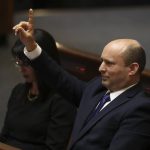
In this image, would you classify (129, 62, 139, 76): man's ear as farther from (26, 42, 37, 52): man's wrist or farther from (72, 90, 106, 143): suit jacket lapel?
(26, 42, 37, 52): man's wrist

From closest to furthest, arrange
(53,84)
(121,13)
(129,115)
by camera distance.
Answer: (129,115), (53,84), (121,13)

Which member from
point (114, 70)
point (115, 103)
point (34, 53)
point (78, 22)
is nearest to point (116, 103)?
point (115, 103)

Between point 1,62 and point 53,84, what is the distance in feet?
5.47

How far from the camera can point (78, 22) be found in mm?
4250

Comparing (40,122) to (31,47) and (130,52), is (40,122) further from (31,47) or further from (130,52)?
(130,52)

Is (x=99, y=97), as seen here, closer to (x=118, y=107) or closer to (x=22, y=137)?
(x=118, y=107)

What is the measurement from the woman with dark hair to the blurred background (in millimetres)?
1001

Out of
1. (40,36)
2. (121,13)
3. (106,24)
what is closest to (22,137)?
(40,36)

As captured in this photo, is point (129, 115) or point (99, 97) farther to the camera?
point (99, 97)

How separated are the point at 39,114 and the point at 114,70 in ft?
1.55

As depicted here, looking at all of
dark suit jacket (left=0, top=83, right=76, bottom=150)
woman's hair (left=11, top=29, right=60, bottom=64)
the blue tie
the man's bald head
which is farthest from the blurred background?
the man's bald head

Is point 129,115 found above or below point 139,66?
below

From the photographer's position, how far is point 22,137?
2088 millimetres

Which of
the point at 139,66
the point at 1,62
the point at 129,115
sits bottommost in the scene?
the point at 1,62
